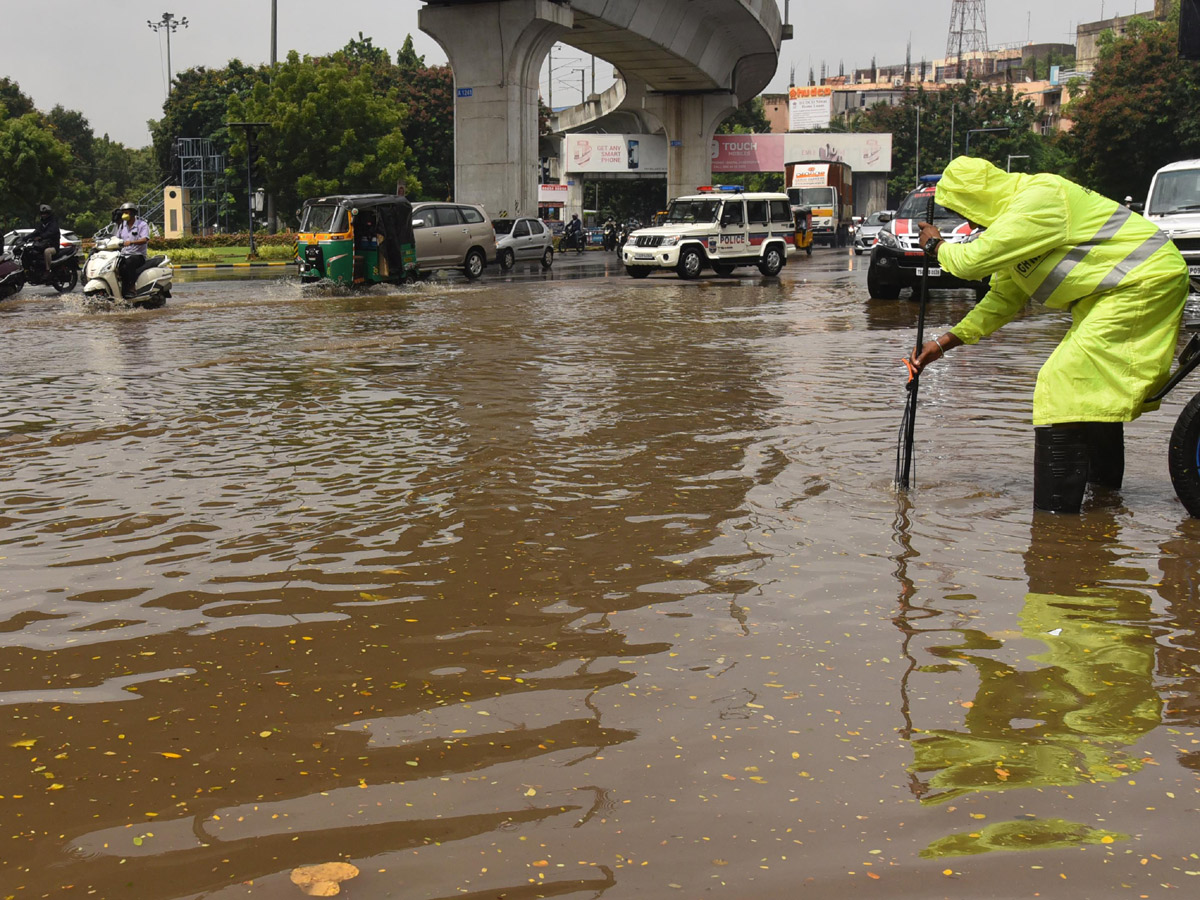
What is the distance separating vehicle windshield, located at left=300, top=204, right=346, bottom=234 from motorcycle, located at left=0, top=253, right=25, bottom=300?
15.5 feet

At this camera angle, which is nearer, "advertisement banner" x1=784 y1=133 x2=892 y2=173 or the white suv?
the white suv

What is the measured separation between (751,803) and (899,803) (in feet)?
1.14

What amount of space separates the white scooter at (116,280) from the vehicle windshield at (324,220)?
359 centimetres

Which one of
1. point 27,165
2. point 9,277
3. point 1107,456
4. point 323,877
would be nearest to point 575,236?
point 27,165

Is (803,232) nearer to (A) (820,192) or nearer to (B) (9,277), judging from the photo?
(A) (820,192)

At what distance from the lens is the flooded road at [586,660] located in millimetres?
2748

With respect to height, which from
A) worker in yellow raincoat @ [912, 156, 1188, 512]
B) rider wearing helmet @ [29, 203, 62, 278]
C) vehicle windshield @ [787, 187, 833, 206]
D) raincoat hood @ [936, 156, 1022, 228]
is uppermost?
vehicle windshield @ [787, 187, 833, 206]

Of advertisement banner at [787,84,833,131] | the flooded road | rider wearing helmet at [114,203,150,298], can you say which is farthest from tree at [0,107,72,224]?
advertisement banner at [787,84,833,131]

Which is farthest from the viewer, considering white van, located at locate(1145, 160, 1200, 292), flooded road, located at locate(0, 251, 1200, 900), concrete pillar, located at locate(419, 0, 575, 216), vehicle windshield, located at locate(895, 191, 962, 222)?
Answer: concrete pillar, located at locate(419, 0, 575, 216)

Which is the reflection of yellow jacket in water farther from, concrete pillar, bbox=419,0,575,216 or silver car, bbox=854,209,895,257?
Answer: silver car, bbox=854,209,895,257

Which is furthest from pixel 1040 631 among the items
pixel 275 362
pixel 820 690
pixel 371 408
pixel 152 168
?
pixel 152 168

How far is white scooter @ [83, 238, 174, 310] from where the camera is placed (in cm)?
1844

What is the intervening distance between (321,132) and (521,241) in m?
25.8

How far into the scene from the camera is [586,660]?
3943 mm
